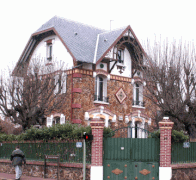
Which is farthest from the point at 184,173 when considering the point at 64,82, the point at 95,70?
the point at 64,82

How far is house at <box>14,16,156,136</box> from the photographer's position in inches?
981

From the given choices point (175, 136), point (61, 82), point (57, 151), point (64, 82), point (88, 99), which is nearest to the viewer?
point (175, 136)

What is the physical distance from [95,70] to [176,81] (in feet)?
23.6

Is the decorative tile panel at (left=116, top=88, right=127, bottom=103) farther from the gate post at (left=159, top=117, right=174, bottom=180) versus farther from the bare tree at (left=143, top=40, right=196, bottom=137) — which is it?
the gate post at (left=159, top=117, right=174, bottom=180)

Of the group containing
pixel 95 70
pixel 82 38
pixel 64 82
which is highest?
pixel 82 38

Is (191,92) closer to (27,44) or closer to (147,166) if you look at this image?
(147,166)

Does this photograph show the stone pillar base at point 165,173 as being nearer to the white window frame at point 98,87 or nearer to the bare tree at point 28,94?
the bare tree at point 28,94

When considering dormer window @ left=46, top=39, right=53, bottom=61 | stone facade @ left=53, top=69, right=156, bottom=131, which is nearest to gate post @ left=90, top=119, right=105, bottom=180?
stone facade @ left=53, top=69, right=156, bottom=131

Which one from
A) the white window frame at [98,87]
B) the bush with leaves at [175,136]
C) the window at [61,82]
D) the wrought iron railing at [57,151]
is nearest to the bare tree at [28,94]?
the window at [61,82]

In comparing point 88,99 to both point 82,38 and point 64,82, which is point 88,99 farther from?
point 82,38

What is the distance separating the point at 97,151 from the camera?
52.8 feet

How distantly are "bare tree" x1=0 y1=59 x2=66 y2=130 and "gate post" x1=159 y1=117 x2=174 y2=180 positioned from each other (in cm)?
852

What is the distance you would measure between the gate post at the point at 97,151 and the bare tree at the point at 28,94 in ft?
21.9

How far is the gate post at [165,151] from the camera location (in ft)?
53.5
